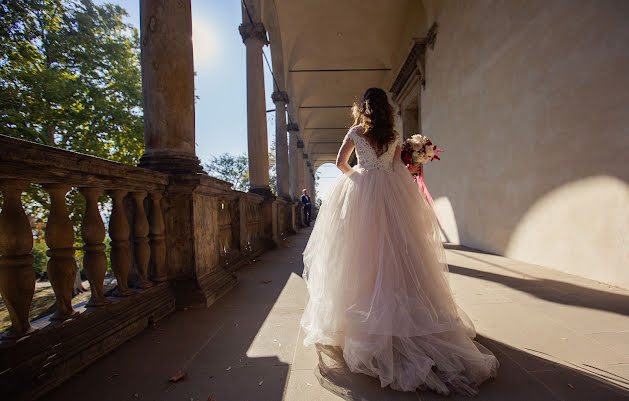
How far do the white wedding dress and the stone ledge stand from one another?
4.16 feet

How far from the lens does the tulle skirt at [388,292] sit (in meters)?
1.57

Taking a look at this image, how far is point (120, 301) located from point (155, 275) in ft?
1.71

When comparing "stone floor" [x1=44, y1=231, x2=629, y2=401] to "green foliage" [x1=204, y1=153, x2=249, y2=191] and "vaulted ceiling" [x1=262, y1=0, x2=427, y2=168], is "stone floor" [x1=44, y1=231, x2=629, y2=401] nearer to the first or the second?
"vaulted ceiling" [x1=262, y1=0, x2=427, y2=168]

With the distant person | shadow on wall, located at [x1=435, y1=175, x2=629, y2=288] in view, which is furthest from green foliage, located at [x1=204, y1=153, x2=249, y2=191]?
shadow on wall, located at [x1=435, y1=175, x2=629, y2=288]

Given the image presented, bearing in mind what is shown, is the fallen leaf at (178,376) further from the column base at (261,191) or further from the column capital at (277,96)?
the column capital at (277,96)

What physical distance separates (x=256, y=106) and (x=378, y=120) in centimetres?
534

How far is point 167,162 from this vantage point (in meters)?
2.84

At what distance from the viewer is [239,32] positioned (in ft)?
23.7

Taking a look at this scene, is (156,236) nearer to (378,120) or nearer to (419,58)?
(378,120)

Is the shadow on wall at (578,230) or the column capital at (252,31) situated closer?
the shadow on wall at (578,230)

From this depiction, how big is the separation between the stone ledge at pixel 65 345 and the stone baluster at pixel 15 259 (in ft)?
0.35

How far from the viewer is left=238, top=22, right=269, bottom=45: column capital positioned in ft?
23.2

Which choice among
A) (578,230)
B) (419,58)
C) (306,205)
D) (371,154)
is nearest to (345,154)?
(371,154)

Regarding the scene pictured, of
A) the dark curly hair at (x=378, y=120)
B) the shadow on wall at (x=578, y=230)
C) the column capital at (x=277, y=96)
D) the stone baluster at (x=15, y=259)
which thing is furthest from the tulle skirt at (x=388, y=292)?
the column capital at (x=277, y=96)
